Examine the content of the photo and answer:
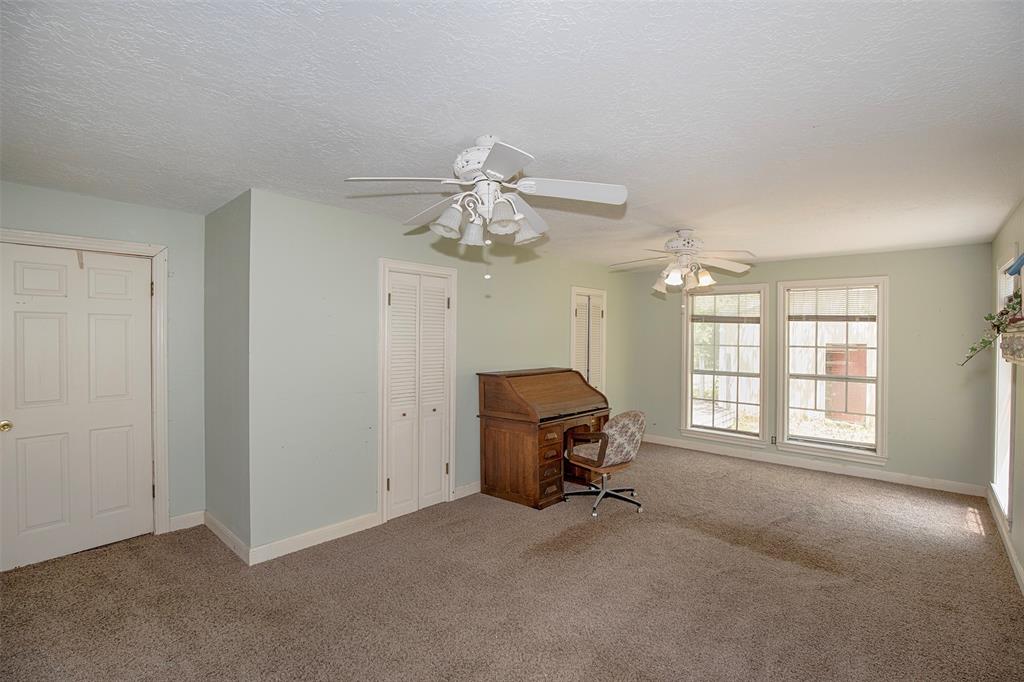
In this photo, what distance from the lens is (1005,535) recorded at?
3.49 meters

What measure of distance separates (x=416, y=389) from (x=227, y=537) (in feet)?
5.55

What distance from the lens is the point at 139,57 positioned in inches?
64.6

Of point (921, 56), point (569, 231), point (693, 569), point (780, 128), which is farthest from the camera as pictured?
point (569, 231)

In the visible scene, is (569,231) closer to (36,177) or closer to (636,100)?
(636,100)

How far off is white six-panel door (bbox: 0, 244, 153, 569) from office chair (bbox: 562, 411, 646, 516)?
11.1 ft

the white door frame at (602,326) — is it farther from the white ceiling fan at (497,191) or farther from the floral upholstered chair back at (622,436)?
the white ceiling fan at (497,191)

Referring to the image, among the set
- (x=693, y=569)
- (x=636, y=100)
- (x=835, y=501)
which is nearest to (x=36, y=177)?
(x=636, y=100)

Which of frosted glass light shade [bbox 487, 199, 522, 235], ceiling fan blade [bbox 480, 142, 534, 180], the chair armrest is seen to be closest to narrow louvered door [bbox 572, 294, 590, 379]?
the chair armrest

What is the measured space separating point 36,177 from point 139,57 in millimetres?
1962

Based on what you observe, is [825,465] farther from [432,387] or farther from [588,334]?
[432,387]

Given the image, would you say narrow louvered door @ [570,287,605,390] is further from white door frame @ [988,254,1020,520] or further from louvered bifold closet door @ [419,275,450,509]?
white door frame @ [988,254,1020,520]

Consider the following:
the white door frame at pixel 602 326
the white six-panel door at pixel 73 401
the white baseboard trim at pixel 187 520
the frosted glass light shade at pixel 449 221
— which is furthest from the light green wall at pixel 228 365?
the white door frame at pixel 602 326

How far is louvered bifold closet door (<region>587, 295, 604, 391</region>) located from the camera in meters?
6.15

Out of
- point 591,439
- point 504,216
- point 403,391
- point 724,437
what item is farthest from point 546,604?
point 724,437
